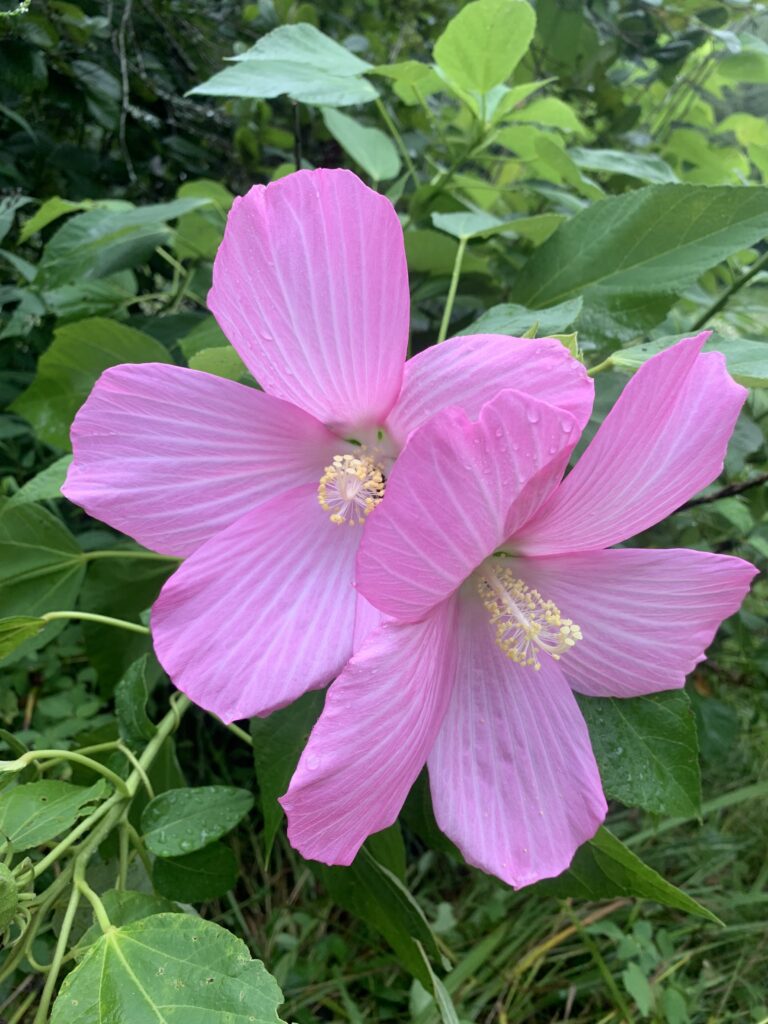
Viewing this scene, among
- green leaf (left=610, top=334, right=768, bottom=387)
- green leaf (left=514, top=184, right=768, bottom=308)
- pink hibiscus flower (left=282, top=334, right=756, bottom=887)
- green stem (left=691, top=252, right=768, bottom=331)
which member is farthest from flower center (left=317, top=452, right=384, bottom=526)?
green stem (left=691, top=252, right=768, bottom=331)

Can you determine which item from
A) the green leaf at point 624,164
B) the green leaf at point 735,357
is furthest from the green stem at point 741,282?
the green leaf at point 735,357

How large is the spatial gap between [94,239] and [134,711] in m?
0.59

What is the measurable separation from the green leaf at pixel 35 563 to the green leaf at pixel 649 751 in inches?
22.7

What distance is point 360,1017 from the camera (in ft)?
3.32

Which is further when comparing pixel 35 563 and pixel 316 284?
pixel 35 563

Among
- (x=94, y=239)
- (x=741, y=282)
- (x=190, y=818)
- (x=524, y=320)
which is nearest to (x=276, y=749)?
(x=190, y=818)

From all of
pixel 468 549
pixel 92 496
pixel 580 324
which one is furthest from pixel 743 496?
pixel 92 496

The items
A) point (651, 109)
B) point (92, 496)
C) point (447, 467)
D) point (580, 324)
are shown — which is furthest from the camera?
point (651, 109)

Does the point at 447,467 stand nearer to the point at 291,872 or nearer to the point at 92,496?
the point at 92,496

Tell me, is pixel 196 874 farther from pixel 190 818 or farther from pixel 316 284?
pixel 316 284

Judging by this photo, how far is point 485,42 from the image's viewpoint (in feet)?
2.79

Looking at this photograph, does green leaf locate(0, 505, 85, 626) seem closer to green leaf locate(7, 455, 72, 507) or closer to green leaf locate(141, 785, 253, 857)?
green leaf locate(7, 455, 72, 507)

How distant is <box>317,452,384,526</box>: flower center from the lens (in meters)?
0.56

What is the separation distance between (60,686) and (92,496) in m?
0.79
